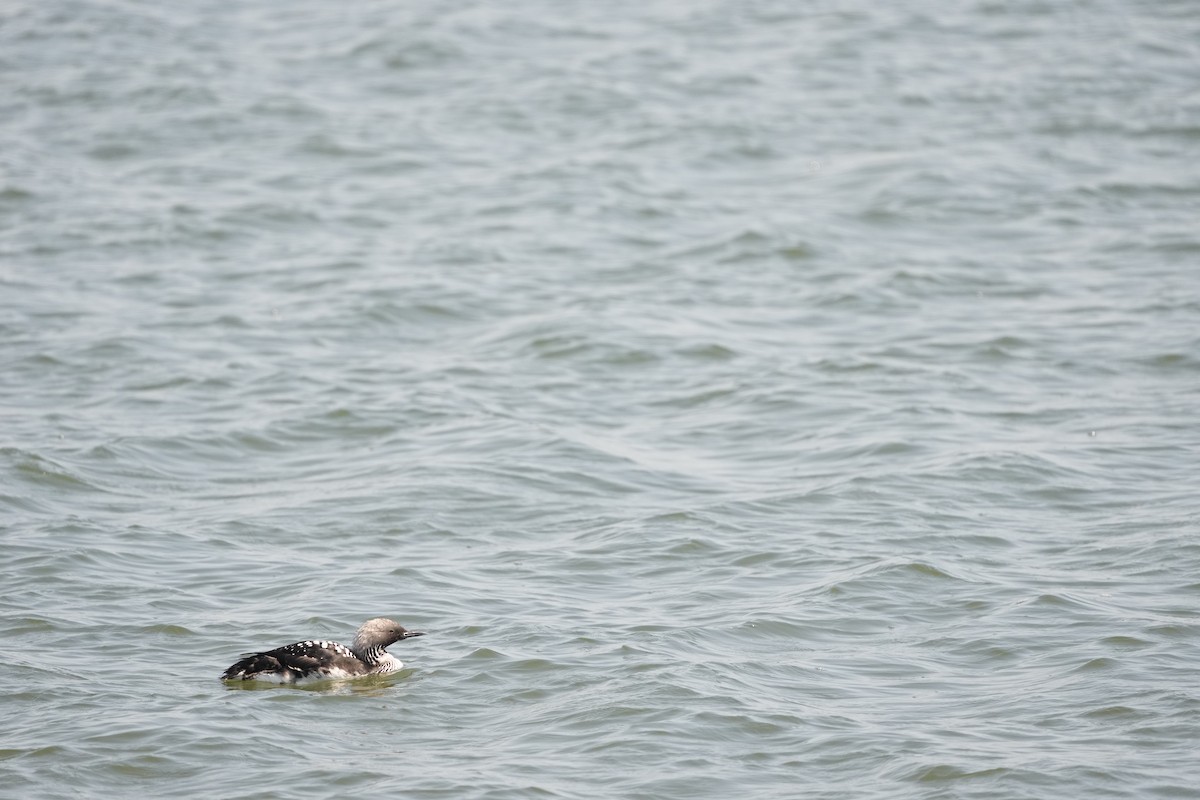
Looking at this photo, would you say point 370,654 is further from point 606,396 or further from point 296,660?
point 606,396

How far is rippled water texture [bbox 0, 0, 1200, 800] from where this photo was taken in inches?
319

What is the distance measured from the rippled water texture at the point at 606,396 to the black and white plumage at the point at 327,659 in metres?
0.14

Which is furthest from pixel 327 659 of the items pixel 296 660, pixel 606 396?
pixel 606 396

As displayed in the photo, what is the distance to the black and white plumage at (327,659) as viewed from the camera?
8328 millimetres

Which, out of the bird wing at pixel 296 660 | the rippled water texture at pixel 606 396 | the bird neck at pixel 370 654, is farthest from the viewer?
the bird neck at pixel 370 654

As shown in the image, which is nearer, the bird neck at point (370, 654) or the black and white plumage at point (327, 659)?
the black and white plumage at point (327, 659)

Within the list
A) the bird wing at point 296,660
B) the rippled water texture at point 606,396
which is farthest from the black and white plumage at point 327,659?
the rippled water texture at point 606,396

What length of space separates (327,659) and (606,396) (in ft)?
18.9

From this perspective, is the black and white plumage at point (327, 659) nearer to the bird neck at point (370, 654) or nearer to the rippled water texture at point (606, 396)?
the bird neck at point (370, 654)

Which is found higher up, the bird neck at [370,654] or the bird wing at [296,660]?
the bird wing at [296,660]

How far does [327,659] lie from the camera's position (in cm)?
852

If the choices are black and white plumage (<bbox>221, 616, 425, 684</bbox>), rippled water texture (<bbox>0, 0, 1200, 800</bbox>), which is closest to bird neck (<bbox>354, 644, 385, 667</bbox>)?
black and white plumage (<bbox>221, 616, 425, 684</bbox>)

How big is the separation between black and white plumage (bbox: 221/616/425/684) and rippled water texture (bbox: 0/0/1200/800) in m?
0.14

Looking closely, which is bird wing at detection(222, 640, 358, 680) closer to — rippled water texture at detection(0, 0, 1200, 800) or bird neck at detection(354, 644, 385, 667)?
bird neck at detection(354, 644, 385, 667)
